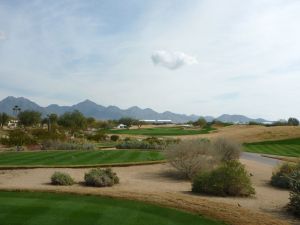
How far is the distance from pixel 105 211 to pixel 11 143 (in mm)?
29381

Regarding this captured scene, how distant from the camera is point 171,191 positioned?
55.7ft

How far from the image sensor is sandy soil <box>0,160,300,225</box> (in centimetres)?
1235

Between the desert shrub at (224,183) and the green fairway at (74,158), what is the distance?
9.94 m

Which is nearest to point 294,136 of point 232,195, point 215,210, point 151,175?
point 151,175

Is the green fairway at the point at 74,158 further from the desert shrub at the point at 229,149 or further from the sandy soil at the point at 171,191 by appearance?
the desert shrub at the point at 229,149

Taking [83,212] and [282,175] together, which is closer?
[83,212]

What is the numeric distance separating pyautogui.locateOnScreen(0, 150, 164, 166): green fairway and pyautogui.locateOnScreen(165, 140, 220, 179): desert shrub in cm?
507

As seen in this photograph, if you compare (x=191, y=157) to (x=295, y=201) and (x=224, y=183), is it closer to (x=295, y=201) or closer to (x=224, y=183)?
(x=224, y=183)

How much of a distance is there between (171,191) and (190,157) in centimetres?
484

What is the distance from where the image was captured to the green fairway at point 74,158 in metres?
25.0

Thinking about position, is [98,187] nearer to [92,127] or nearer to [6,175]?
[6,175]

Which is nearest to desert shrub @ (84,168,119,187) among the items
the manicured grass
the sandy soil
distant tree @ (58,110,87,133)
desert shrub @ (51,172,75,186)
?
the sandy soil

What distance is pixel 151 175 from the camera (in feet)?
73.3

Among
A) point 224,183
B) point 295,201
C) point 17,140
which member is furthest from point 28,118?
point 295,201
